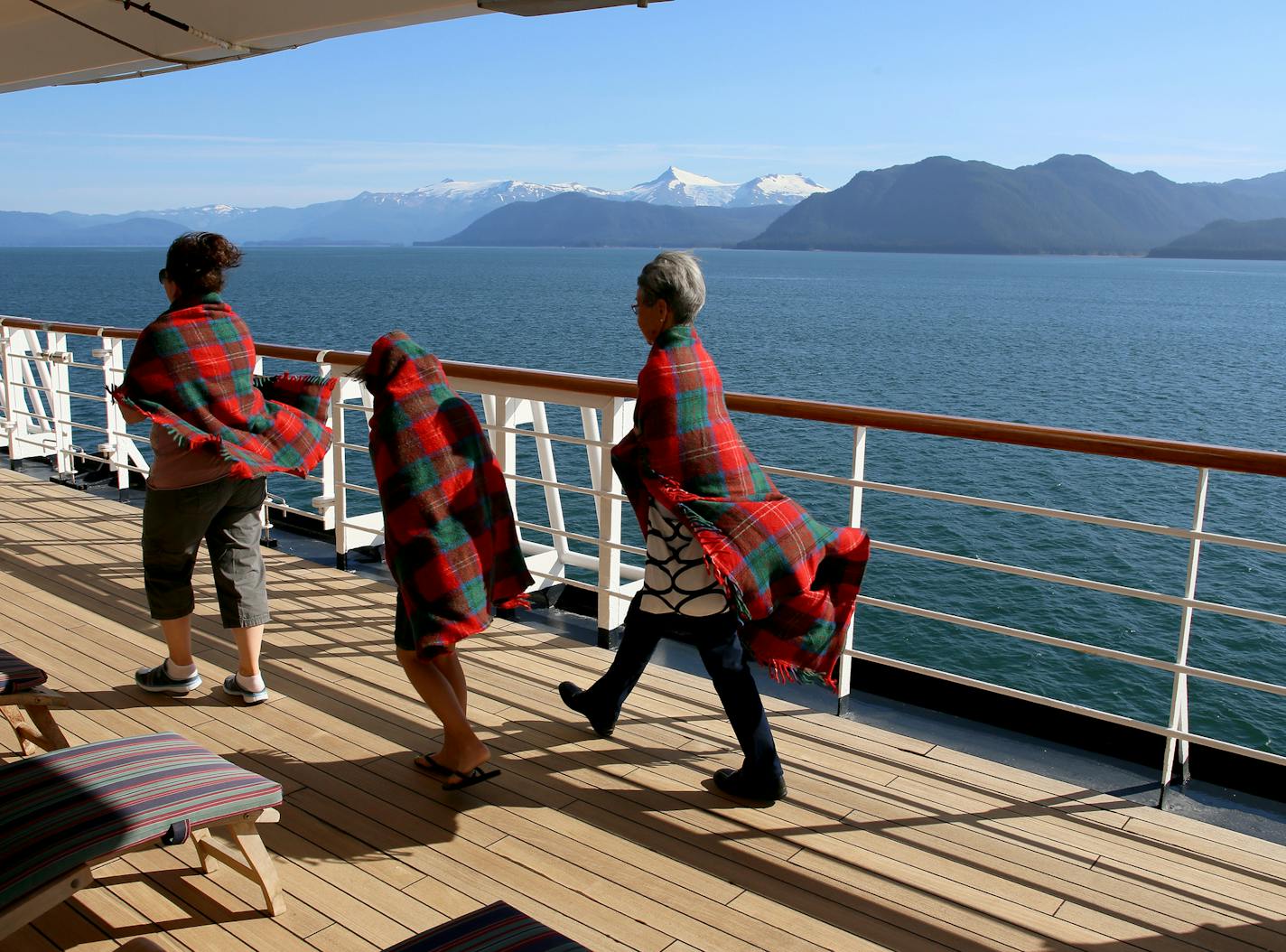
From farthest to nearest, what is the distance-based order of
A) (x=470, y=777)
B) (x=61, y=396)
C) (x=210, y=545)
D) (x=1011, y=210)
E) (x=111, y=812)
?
(x=1011, y=210)
(x=61, y=396)
(x=210, y=545)
(x=470, y=777)
(x=111, y=812)

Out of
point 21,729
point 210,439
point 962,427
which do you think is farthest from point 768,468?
point 21,729

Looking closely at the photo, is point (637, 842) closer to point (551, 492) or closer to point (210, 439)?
point (210, 439)

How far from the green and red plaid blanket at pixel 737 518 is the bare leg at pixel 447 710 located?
0.60 m

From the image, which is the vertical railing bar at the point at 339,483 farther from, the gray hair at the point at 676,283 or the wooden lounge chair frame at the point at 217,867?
the gray hair at the point at 676,283

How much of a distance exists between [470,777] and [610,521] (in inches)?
41.4

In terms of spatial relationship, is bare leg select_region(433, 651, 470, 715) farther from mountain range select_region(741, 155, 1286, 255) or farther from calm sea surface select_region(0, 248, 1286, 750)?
mountain range select_region(741, 155, 1286, 255)

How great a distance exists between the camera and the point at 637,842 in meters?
2.27

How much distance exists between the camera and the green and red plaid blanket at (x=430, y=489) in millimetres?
2225

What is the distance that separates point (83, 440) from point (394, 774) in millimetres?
17526

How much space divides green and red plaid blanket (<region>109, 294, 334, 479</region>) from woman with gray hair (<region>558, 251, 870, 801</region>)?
99cm

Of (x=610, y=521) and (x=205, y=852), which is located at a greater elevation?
(x=610, y=521)

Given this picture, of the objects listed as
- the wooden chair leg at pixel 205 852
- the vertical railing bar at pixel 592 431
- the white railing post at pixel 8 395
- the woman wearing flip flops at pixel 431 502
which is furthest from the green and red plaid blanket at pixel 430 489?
the white railing post at pixel 8 395

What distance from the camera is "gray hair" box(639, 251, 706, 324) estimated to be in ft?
7.04

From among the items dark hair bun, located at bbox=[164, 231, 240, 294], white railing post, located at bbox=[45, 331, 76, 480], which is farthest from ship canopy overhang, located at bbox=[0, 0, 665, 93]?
white railing post, located at bbox=[45, 331, 76, 480]
